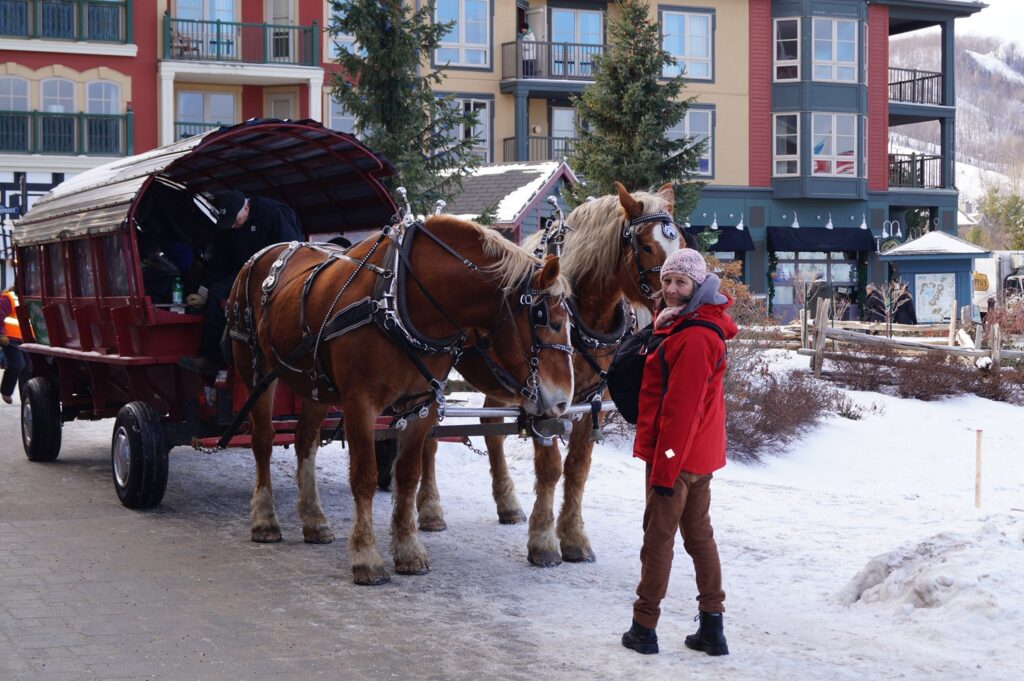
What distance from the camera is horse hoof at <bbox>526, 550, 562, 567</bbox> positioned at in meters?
8.34

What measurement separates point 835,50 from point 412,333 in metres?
40.1

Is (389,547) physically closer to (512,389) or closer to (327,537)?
(327,537)

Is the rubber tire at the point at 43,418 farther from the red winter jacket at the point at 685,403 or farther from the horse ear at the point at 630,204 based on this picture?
the red winter jacket at the point at 685,403

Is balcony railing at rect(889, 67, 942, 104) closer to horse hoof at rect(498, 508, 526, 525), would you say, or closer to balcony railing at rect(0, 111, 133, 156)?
balcony railing at rect(0, 111, 133, 156)

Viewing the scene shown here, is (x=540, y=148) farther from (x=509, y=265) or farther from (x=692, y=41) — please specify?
(x=509, y=265)

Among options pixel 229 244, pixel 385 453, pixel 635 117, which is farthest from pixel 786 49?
pixel 229 244

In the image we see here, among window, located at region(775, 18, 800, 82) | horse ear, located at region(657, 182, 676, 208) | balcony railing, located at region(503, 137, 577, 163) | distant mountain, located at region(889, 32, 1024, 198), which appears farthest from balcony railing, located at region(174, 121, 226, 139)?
distant mountain, located at region(889, 32, 1024, 198)

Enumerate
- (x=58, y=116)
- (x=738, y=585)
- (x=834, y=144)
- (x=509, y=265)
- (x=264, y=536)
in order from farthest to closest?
1. (x=834, y=144)
2. (x=58, y=116)
3. (x=264, y=536)
4. (x=738, y=585)
5. (x=509, y=265)

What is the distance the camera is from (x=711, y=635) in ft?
21.0

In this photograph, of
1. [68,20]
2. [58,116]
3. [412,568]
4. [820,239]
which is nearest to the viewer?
[412,568]

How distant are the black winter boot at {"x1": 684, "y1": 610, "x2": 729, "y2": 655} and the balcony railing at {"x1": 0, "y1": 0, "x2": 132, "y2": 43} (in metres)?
32.6

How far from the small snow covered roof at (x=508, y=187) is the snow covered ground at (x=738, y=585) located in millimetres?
11085

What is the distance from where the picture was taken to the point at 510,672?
607 cm

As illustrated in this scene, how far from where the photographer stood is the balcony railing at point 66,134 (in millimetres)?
35094
